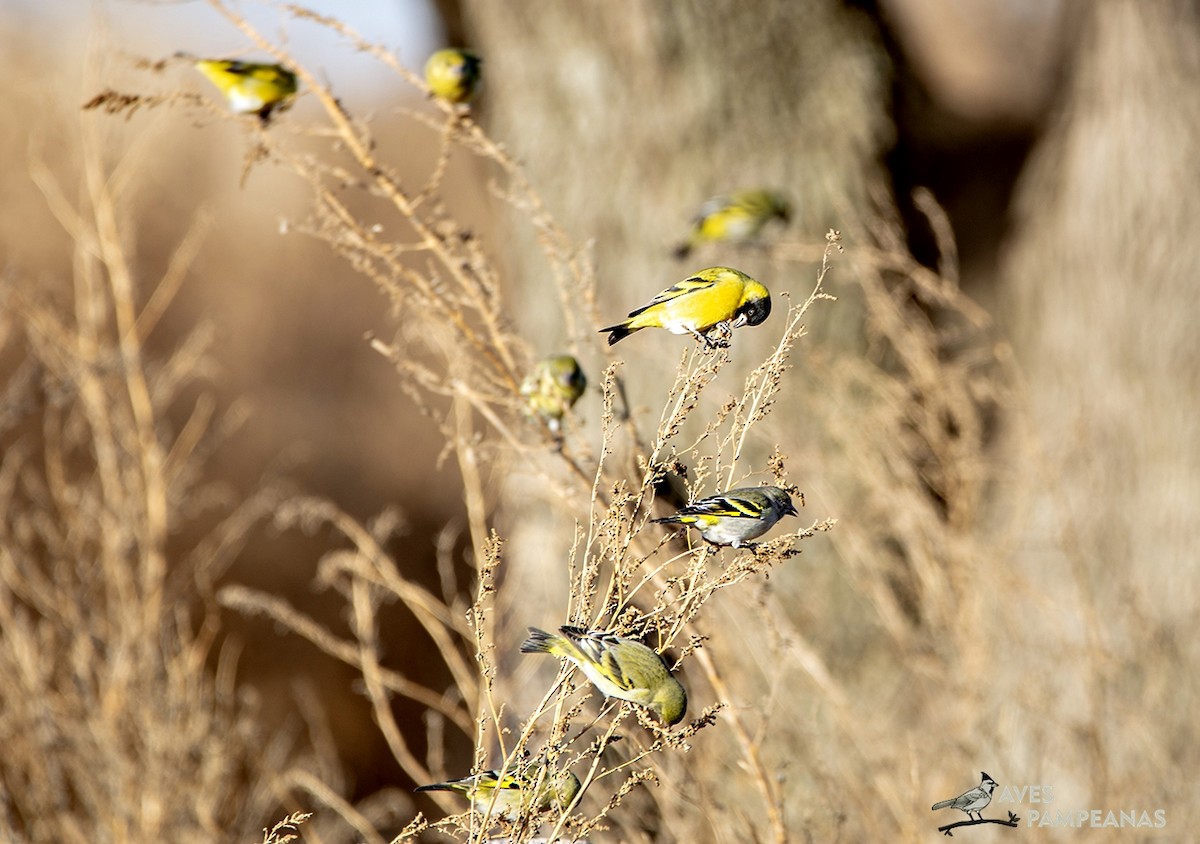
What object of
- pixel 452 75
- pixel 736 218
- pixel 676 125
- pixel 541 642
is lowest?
pixel 676 125

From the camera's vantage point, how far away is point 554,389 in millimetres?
1404

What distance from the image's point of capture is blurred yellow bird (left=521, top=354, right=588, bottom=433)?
1.40 meters

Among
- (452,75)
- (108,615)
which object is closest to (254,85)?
(452,75)

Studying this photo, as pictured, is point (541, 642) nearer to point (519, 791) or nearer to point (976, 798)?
point (519, 791)

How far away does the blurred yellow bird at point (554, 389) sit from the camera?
1398mm

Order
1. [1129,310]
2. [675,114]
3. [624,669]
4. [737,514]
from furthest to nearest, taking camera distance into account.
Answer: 1. [1129,310]
2. [675,114]
3. [737,514]
4. [624,669]

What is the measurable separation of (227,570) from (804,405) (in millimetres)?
5161

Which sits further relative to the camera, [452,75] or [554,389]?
[452,75]

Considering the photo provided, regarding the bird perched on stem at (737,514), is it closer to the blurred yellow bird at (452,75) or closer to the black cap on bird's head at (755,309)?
the black cap on bird's head at (755,309)

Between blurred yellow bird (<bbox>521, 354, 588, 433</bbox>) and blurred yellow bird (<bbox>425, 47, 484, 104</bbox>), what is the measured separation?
0.47 m

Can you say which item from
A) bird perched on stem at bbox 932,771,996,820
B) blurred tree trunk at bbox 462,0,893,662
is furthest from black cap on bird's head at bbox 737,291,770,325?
blurred tree trunk at bbox 462,0,893,662

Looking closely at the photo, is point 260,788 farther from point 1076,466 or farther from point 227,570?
point 227,570

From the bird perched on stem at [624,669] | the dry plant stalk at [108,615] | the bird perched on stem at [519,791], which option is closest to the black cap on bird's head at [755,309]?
the bird perched on stem at [624,669]

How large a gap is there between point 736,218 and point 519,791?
1.65 m
